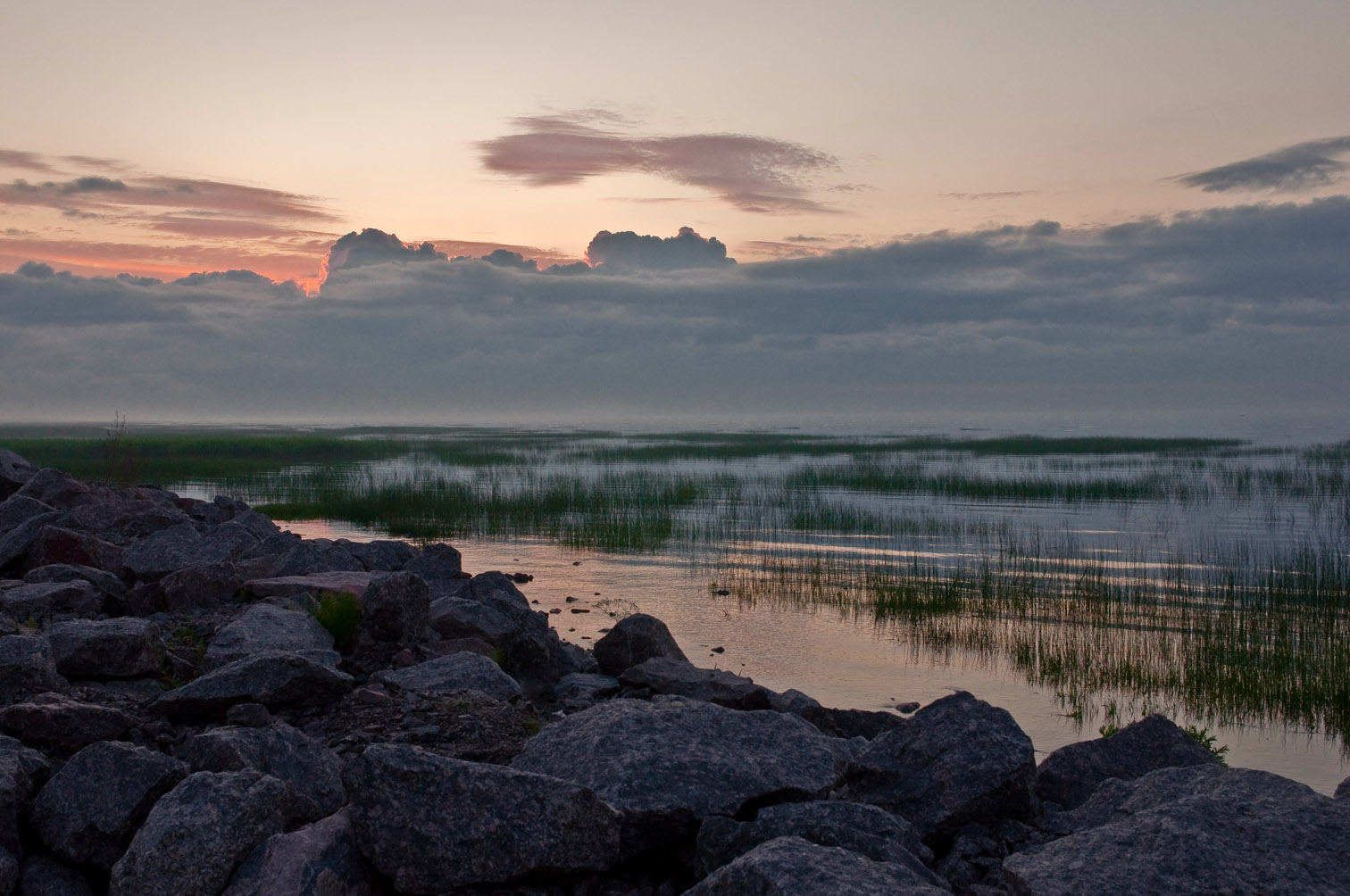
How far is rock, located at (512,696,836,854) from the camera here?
521cm

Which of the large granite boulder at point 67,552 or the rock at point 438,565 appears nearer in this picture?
the large granite boulder at point 67,552

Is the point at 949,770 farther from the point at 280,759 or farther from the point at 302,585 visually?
the point at 302,585

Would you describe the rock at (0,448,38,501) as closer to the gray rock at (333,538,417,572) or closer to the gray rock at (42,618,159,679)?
the gray rock at (333,538,417,572)

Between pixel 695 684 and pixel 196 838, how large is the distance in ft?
19.8

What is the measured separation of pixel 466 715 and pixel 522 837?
2593mm

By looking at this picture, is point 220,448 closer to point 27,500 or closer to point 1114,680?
point 27,500

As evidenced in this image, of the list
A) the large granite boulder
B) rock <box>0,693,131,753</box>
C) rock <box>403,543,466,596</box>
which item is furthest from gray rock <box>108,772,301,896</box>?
rock <box>403,543,466,596</box>

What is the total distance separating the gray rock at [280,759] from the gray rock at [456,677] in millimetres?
2023

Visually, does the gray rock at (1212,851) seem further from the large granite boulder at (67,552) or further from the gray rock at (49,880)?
the large granite boulder at (67,552)

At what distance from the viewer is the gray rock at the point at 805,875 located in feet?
13.4

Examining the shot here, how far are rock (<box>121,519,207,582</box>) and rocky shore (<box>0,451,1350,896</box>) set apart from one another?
2.77 metres

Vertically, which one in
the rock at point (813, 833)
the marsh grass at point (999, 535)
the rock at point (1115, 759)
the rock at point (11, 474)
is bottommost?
the marsh grass at point (999, 535)

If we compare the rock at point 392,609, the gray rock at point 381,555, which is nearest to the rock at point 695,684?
the rock at point 392,609

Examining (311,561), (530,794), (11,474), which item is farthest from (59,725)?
(11,474)
